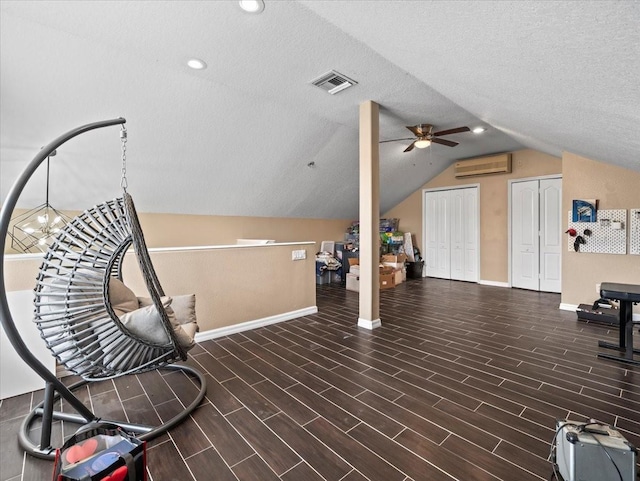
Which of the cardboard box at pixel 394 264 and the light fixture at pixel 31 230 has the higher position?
the light fixture at pixel 31 230

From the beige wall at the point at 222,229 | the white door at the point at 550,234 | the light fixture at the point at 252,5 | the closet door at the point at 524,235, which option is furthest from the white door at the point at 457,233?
the light fixture at the point at 252,5

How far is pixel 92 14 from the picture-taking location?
93.5 inches

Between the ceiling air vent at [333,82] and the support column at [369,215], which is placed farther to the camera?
the support column at [369,215]

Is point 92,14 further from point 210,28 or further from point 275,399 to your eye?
point 275,399

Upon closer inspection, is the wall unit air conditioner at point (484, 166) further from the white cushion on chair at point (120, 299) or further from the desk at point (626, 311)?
the white cushion on chair at point (120, 299)

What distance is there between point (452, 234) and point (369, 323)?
4.51 metres

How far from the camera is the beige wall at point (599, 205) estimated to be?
13.5 ft

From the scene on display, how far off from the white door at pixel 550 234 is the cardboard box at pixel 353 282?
361 centimetres

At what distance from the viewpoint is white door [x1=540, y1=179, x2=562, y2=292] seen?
5773 mm

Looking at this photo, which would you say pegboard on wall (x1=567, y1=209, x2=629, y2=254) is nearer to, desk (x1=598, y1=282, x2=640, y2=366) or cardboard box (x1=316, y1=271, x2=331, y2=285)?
desk (x1=598, y1=282, x2=640, y2=366)

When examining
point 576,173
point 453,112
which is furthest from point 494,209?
point 453,112

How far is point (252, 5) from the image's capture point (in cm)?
223

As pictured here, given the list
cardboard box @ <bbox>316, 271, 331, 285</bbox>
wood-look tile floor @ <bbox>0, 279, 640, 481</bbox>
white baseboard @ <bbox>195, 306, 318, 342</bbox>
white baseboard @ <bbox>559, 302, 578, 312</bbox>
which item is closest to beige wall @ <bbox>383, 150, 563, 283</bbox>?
white baseboard @ <bbox>559, 302, 578, 312</bbox>

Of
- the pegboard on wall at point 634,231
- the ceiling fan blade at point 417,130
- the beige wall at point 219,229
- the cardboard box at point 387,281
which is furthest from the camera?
the cardboard box at point 387,281
